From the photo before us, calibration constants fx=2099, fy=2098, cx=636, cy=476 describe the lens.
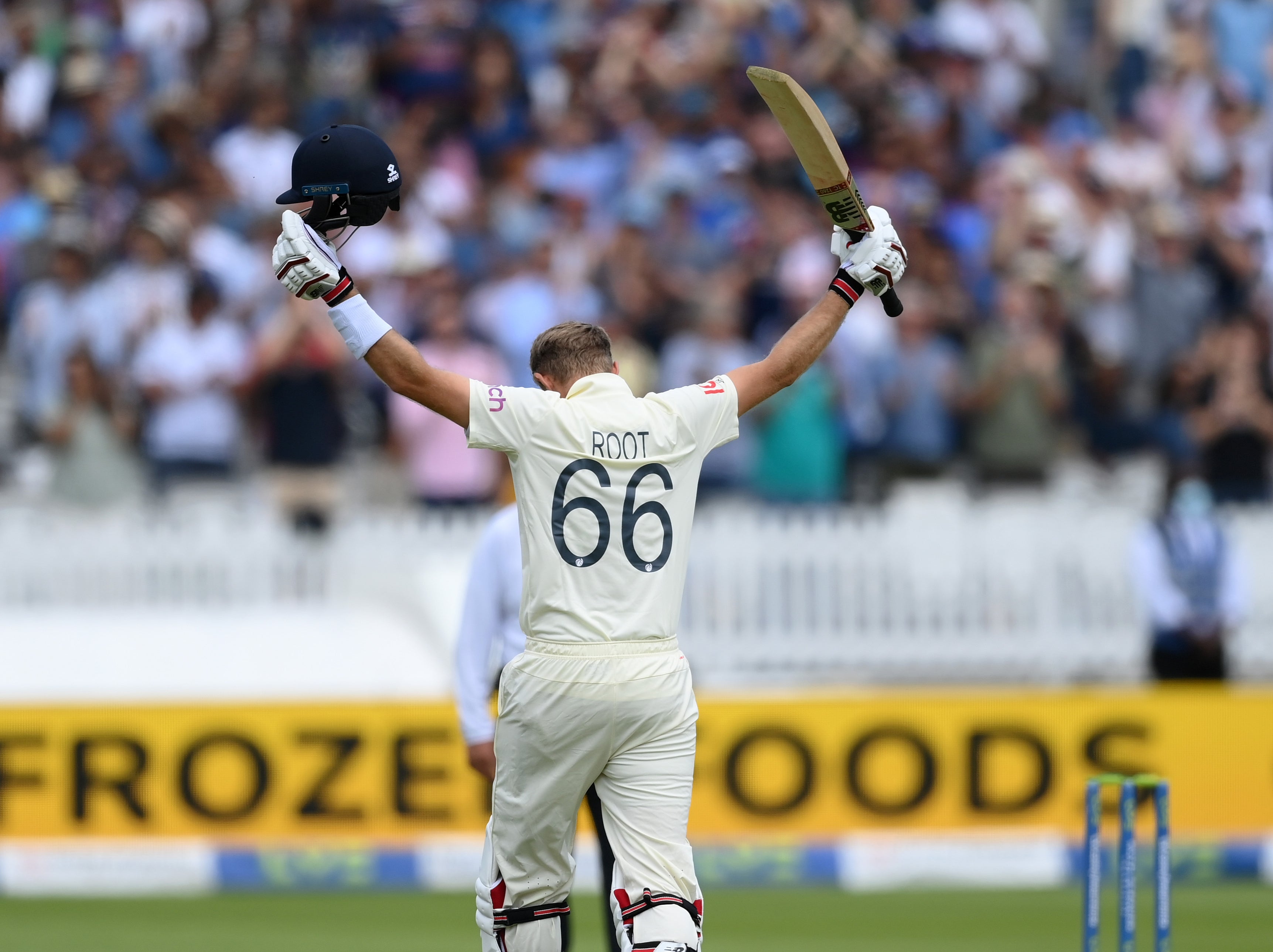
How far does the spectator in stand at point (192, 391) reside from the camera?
12.9 m

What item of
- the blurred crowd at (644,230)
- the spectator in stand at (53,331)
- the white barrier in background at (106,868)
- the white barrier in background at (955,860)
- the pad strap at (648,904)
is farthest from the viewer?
the spectator in stand at (53,331)

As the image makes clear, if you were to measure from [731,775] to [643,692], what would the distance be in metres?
5.46

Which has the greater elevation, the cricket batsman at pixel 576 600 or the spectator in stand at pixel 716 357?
the spectator in stand at pixel 716 357

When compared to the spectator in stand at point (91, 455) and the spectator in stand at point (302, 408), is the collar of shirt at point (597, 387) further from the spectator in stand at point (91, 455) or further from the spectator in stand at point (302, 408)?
the spectator in stand at point (91, 455)

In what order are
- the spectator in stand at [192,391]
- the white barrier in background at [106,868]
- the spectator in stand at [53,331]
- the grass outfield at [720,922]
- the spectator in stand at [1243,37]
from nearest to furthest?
the grass outfield at [720,922] → the white barrier in background at [106,868] → the spectator in stand at [192,391] → the spectator in stand at [53,331] → the spectator in stand at [1243,37]

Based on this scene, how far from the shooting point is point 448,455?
42.2 feet

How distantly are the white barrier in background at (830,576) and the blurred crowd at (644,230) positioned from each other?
30 cm

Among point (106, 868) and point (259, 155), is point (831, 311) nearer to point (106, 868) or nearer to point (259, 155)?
point (106, 868)

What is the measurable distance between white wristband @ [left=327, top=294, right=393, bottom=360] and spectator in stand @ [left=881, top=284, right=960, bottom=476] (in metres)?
8.29

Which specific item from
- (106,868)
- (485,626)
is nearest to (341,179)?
(485,626)

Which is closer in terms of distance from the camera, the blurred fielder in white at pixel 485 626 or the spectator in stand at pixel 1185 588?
the blurred fielder in white at pixel 485 626

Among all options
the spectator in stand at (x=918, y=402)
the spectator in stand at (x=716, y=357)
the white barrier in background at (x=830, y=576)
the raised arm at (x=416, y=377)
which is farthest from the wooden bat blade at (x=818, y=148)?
the spectator in stand at (x=918, y=402)

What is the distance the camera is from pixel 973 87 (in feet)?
52.5

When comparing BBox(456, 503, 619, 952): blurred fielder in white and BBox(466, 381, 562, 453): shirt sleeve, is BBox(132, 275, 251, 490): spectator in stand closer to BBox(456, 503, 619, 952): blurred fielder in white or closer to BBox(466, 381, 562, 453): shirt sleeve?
BBox(456, 503, 619, 952): blurred fielder in white
